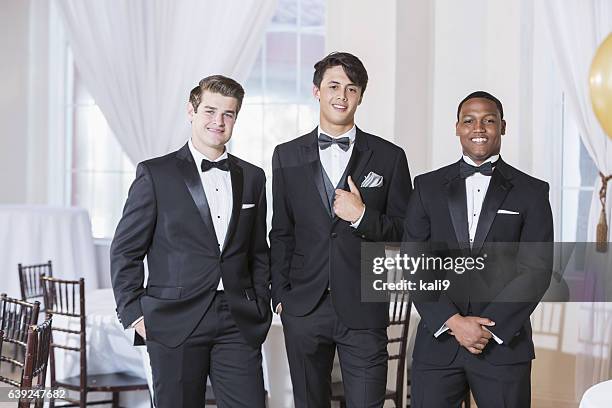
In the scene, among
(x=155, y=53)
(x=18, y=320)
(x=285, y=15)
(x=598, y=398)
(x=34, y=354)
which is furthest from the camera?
(x=285, y=15)

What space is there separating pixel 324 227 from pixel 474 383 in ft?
2.38

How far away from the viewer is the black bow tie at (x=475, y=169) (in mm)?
2996

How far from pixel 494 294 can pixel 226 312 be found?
→ 2.94 feet

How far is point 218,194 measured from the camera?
2.98 meters

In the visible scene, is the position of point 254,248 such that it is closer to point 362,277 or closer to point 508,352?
point 362,277

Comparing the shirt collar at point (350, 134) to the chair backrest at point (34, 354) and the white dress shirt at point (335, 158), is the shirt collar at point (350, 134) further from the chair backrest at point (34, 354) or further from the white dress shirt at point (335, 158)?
the chair backrest at point (34, 354)

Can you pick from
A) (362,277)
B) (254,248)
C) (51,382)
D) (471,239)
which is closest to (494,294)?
(471,239)

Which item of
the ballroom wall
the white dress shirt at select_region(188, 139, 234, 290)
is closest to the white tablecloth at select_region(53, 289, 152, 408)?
the white dress shirt at select_region(188, 139, 234, 290)

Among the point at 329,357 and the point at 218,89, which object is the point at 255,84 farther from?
the point at 329,357

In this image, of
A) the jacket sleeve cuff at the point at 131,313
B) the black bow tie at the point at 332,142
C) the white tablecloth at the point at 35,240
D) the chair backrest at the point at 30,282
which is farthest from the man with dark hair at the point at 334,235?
the white tablecloth at the point at 35,240

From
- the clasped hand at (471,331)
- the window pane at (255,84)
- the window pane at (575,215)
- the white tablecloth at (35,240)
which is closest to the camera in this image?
the clasped hand at (471,331)

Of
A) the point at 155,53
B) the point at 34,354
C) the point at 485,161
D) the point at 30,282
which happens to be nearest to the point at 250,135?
the point at 155,53

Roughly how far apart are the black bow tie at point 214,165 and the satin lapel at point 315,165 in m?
0.32

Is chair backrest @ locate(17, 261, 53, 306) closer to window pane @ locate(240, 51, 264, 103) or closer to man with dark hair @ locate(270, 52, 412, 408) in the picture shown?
window pane @ locate(240, 51, 264, 103)
